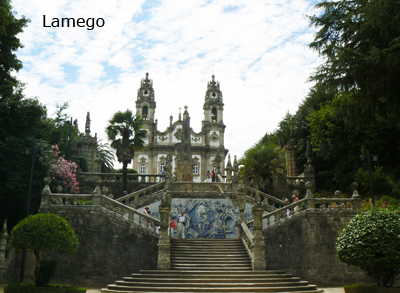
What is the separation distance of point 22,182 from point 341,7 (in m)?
18.9

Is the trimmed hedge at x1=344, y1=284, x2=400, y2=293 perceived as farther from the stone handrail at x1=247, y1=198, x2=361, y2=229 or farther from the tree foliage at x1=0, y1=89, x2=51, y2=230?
the tree foliage at x1=0, y1=89, x2=51, y2=230

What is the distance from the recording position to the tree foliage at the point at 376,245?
11969 millimetres

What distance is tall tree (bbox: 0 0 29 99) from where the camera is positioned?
22516 millimetres

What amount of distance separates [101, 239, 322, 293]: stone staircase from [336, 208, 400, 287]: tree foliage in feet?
10.6

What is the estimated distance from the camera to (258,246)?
55.3 ft

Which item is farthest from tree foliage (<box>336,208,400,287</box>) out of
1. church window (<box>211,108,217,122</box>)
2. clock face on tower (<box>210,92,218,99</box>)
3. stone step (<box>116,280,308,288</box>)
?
clock face on tower (<box>210,92,218,99</box>)

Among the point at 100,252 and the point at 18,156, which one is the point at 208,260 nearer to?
the point at 100,252

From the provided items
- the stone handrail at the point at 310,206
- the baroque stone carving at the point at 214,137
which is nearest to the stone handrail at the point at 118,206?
the stone handrail at the point at 310,206

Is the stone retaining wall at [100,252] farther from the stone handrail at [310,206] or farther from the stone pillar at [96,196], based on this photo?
the stone handrail at [310,206]

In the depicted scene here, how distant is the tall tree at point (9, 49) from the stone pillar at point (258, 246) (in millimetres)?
15911

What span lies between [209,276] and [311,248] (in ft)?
20.2

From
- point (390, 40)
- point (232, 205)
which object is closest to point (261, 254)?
point (232, 205)

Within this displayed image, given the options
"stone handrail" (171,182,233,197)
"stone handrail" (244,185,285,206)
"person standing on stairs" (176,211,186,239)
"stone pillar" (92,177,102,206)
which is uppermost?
"stone handrail" (171,182,233,197)

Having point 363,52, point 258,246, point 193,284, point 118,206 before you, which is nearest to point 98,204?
point 118,206
